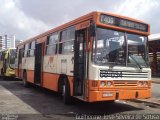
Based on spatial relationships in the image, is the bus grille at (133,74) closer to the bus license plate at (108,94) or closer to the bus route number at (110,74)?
the bus route number at (110,74)

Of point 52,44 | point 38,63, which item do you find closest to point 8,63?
point 38,63

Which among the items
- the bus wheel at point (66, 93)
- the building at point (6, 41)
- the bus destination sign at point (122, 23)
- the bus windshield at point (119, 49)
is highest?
the building at point (6, 41)

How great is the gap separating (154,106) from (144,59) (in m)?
2.10

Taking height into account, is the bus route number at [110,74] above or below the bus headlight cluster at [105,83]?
above

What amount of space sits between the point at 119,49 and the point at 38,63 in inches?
290

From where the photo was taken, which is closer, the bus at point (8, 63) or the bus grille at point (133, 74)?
the bus grille at point (133, 74)

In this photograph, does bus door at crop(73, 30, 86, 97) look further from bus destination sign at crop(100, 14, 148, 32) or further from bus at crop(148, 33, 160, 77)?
bus at crop(148, 33, 160, 77)

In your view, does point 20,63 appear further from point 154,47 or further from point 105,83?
point 154,47

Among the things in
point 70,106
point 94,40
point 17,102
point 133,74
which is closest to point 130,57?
point 133,74

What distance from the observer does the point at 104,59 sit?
9930 millimetres

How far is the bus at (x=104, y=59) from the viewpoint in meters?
9.82

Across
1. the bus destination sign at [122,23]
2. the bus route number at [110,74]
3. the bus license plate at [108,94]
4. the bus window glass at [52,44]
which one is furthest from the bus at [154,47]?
the bus license plate at [108,94]

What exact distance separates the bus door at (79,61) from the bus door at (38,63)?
502cm

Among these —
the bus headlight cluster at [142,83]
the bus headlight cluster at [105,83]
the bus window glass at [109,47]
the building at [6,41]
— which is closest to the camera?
the bus headlight cluster at [105,83]
